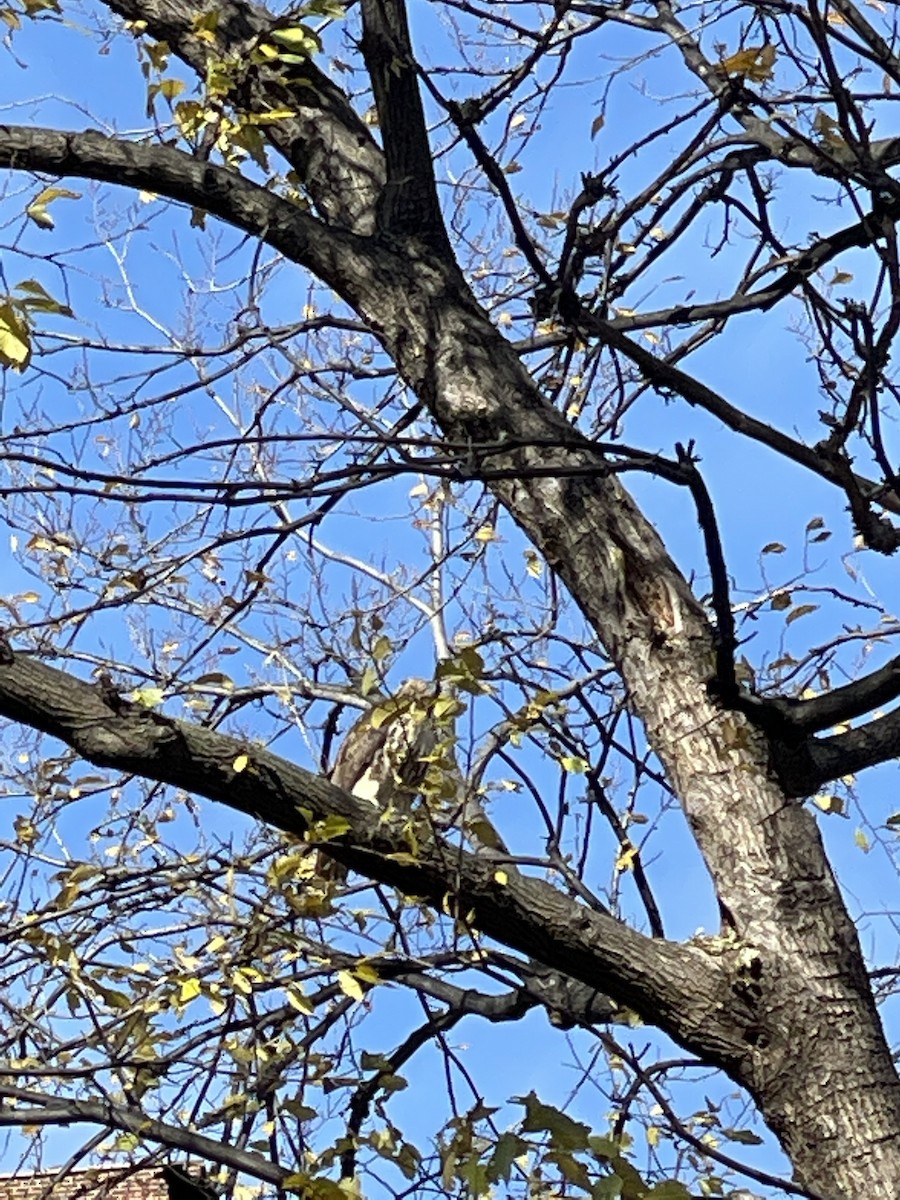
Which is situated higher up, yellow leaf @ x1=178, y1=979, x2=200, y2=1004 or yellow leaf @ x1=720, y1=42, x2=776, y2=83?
yellow leaf @ x1=720, y1=42, x2=776, y2=83

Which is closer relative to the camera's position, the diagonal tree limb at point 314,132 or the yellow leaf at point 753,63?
the yellow leaf at point 753,63

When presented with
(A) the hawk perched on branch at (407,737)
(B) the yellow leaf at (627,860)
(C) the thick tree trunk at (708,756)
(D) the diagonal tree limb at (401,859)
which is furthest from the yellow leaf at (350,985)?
(B) the yellow leaf at (627,860)

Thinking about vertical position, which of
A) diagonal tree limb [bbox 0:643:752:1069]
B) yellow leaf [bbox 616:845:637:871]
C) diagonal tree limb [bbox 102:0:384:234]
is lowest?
diagonal tree limb [bbox 0:643:752:1069]

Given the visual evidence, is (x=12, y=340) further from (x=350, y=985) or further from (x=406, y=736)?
(x=350, y=985)

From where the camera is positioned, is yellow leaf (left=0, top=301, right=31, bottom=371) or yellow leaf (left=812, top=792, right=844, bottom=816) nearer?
yellow leaf (left=0, top=301, right=31, bottom=371)

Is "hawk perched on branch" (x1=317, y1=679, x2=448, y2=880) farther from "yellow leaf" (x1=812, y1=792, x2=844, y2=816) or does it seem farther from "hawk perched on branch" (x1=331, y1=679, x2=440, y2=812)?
"yellow leaf" (x1=812, y1=792, x2=844, y2=816)

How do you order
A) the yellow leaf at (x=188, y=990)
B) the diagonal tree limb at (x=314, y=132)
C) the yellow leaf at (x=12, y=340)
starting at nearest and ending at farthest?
the yellow leaf at (x=12, y=340)
the yellow leaf at (x=188, y=990)
the diagonal tree limb at (x=314, y=132)

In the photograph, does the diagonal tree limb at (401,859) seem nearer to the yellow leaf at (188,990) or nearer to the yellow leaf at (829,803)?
the yellow leaf at (188,990)

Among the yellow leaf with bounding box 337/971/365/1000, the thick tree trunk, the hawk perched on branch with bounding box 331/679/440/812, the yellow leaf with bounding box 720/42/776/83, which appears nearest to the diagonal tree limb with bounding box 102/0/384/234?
the thick tree trunk

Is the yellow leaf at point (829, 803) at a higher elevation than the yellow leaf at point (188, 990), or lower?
higher

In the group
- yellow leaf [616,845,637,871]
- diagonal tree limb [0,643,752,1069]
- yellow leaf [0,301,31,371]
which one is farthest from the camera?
yellow leaf [616,845,637,871]

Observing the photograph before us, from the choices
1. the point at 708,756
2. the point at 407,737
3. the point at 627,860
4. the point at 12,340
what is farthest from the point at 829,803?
the point at 12,340

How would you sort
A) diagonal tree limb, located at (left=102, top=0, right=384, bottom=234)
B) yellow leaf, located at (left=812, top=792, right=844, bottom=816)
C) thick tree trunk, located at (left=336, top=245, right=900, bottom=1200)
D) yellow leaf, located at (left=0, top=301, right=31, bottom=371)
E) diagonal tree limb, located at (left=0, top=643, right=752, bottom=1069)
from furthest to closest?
diagonal tree limb, located at (left=102, top=0, right=384, bottom=234) < yellow leaf, located at (left=812, top=792, right=844, bottom=816) < thick tree trunk, located at (left=336, top=245, right=900, bottom=1200) < diagonal tree limb, located at (left=0, top=643, right=752, bottom=1069) < yellow leaf, located at (left=0, top=301, right=31, bottom=371)

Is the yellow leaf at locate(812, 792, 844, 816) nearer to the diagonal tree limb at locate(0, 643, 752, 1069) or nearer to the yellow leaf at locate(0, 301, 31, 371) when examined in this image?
the diagonal tree limb at locate(0, 643, 752, 1069)
